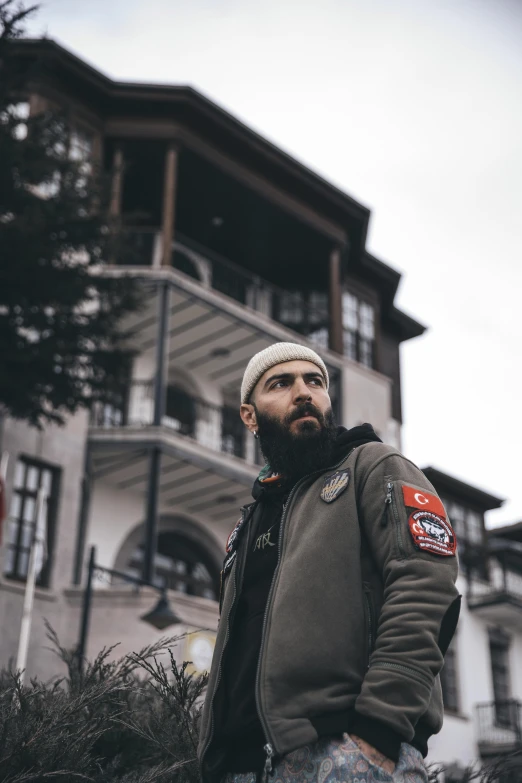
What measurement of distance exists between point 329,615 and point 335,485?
1.39ft

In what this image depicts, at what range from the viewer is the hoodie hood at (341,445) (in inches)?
125

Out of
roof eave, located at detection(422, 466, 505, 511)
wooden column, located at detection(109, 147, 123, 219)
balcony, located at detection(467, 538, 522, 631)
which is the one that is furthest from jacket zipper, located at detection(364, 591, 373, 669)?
roof eave, located at detection(422, 466, 505, 511)

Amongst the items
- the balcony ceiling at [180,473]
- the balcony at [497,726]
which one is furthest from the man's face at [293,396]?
the balcony at [497,726]

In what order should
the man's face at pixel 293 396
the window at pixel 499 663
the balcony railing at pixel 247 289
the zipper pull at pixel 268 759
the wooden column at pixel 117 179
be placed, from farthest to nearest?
the window at pixel 499 663
the balcony railing at pixel 247 289
the wooden column at pixel 117 179
the man's face at pixel 293 396
the zipper pull at pixel 268 759

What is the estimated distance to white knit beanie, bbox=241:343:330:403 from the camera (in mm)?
3479

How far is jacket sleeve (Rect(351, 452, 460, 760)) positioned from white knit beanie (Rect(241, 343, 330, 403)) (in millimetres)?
612

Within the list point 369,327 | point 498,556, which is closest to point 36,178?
point 369,327

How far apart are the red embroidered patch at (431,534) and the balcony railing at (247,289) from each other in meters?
18.7

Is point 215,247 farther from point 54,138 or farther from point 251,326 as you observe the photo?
point 54,138

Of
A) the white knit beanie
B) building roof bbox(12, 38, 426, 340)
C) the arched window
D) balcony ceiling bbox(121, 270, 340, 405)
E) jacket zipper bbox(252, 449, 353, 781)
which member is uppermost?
building roof bbox(12, 38, 426, 340)

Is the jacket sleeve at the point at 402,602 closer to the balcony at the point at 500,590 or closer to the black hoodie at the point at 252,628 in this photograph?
the black hoodie at the point at 252,628

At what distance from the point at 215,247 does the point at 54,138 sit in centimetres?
1100

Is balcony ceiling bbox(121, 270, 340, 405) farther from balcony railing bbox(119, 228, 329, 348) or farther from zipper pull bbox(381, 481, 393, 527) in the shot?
zipper pull bbox(381, 481, 393, 527)

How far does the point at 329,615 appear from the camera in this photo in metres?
2.78
